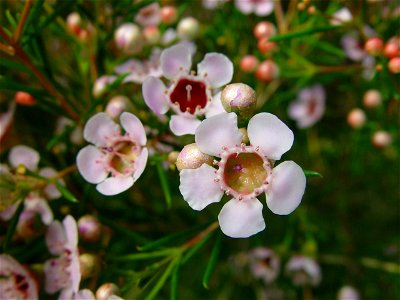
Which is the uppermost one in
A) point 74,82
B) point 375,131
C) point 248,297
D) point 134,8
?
point 134,8

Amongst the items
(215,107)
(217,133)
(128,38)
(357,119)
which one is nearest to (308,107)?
(357,119)

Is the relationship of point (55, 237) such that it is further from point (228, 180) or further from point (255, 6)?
point (255, 6)

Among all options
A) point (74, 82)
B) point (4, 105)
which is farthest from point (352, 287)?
point (4, 105)

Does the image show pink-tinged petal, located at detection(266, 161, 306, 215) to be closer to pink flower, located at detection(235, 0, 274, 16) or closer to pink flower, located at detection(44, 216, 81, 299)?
pink flower, located at detection(44, 216, 81, 299)

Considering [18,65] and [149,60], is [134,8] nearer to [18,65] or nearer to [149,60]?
[149,60]

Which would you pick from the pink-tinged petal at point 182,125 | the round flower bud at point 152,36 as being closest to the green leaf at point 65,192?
the pink-tinged petal at point 182,125

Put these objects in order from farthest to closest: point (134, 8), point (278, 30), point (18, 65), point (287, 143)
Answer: point (278, 30) → point (134, 8) → point (18, 65) → point (287, 143)

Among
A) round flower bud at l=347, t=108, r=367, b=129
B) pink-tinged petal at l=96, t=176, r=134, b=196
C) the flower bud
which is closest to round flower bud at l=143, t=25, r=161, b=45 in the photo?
the flower bud
